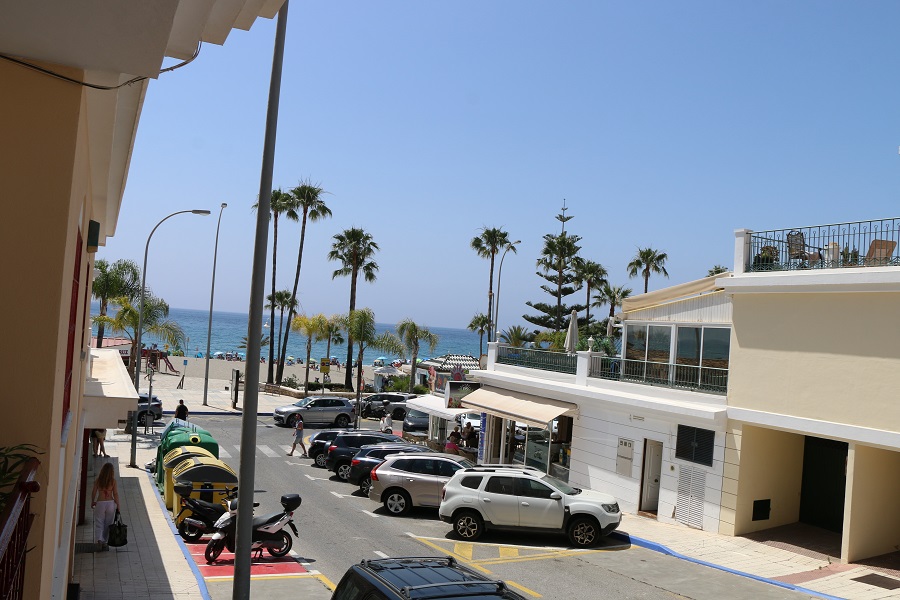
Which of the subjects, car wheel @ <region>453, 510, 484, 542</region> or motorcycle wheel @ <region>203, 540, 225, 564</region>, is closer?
motorcycle wheel @ <region>203, 540, 225, 564</region>

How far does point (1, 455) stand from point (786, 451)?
18.7 meters

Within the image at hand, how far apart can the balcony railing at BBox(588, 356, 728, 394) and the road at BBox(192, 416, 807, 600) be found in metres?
4.77

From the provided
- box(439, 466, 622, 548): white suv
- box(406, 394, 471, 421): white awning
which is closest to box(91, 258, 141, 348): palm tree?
box(406, 394, 471, 421): white awning

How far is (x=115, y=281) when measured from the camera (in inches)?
1833

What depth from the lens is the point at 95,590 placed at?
12109 millimetres

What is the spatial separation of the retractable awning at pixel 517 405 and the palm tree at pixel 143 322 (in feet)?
53.3

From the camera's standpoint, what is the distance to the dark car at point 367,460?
2345 centimetres

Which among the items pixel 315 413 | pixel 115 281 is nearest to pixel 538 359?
pixel 315 413

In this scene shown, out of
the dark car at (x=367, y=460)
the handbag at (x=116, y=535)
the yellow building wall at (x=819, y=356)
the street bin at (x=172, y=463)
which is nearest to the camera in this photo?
the handbag at (x=116, y=535)

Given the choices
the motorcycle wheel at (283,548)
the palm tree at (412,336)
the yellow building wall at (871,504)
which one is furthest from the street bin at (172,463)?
the palm tree at (412,336)

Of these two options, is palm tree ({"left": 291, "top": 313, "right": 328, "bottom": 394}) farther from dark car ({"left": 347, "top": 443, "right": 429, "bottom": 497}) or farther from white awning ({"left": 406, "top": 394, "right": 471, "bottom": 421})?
dark car ({"left": 347, "top": 443, "right": 429, "bottom": 497})

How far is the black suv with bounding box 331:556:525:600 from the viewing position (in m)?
7.18

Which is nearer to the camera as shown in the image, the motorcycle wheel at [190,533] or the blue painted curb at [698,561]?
the blue painted curb at [698,561]

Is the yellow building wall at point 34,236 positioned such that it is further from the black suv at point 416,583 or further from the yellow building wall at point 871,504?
the yellow building wall at point 871,504
